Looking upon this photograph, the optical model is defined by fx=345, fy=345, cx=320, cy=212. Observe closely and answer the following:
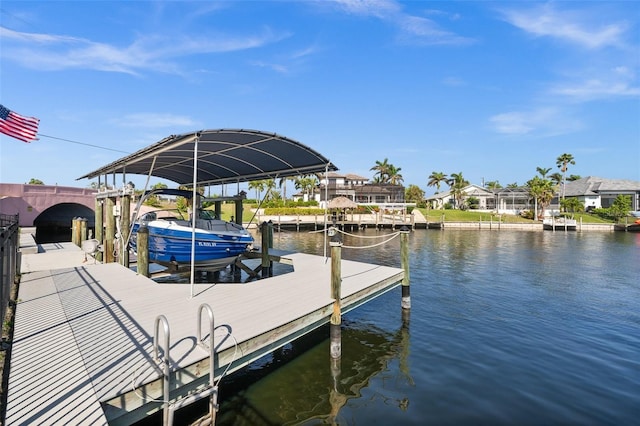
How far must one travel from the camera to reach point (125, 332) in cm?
588

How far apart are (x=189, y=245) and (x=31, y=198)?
29.8 m

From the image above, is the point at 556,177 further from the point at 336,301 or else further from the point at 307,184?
the point at 336,301

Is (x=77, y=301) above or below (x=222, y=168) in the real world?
below

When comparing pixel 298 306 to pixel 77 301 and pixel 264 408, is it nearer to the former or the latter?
pixel 264 408

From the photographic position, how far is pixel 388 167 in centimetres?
9438

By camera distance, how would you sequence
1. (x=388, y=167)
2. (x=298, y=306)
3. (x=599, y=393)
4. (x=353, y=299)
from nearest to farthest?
1. (x=599, y=393)
2. (x=298, y=306)
3. (x=353, y=299)
4. (x=388, y=167)

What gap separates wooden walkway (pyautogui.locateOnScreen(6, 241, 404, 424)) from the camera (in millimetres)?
4117

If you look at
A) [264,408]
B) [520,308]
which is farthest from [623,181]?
[264,408]

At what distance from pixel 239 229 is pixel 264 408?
819cm

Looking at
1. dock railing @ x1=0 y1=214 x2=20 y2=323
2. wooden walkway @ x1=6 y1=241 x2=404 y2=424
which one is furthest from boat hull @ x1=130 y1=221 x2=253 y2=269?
dock railing @ x1=0 y1=214 x2=20 y2=323

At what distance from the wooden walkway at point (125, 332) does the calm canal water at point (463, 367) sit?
1.28m

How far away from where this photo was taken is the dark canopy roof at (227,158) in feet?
29.0

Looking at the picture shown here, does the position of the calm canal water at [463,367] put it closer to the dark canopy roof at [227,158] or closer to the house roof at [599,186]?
the dark canopy roof at [227,158]

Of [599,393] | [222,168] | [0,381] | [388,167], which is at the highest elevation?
[388,167]
